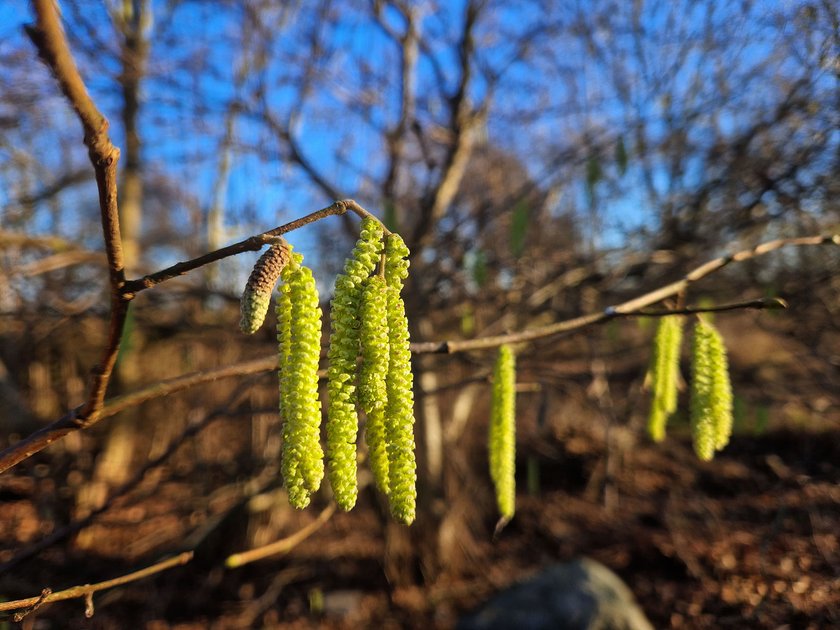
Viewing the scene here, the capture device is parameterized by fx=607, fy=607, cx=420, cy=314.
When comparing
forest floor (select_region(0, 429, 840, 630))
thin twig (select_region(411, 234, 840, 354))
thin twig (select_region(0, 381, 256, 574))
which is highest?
thin twig (select_region(411, 234, 840, 354))

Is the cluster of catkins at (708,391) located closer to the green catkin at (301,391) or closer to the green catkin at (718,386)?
the green catkin at (718,386)

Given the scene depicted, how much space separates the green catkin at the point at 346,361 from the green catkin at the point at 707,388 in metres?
1.06

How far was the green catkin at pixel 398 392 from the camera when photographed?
3.64ft

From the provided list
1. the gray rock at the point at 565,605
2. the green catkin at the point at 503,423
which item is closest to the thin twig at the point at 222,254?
the green catkin at the point at 503,423

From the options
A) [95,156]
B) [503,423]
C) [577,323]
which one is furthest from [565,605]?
[95,156]

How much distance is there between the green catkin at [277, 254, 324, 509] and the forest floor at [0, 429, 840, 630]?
2.01 metres

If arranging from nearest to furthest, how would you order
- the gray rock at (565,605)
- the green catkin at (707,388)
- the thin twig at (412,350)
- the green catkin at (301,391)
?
the green catkin at (301,391) < the thin twig at (412,350) < the green catkin at (707,388) < the gray rock at (565,605)

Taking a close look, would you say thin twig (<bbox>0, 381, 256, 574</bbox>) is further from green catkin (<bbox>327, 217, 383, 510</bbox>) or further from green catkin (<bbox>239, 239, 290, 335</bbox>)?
green catkin (<bbox>239, 239, 290, 335</bbox>)

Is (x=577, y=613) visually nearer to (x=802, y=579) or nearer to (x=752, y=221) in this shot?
(x=802, y=579)

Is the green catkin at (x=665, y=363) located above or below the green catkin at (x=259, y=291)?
below

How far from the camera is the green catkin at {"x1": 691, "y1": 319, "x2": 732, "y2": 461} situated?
1.69 metres

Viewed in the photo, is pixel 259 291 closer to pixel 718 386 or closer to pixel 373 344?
pixel 373 344

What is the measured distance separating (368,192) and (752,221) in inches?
164

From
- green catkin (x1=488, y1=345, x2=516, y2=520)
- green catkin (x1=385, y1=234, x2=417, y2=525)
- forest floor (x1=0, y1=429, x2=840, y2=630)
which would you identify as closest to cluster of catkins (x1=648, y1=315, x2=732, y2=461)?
green catkin (x1=488, y1=345, x2=516, y2=520)
